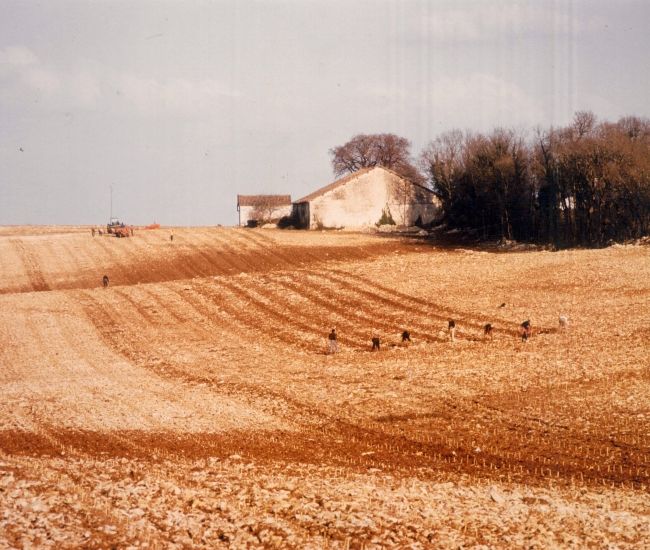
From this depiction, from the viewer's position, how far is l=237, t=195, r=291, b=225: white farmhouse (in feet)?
306

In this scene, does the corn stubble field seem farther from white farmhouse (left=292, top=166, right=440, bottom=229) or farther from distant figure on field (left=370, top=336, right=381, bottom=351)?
white farmhouse (left=292, top=166, right=440, bottom=229)

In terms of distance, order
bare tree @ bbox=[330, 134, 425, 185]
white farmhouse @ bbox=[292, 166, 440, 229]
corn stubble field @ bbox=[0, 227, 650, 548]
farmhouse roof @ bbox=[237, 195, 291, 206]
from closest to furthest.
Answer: corn stubble field @ bbox=[0, 227, 650, 548] → white farmhouse @ bbox=[292, 166, 440, 229] → farmhouse roof @ bbox=[237, 195, 291, 206] → bare tree @ bbox=[330, 134, 425, 185]

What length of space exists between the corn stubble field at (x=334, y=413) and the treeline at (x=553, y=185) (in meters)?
10.1

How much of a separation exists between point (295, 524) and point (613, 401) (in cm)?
1056

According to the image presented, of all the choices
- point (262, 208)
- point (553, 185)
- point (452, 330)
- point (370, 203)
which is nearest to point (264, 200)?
point (262, 208)

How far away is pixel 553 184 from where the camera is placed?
190ft

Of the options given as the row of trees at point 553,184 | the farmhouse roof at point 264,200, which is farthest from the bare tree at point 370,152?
the row of trees at point 553,184

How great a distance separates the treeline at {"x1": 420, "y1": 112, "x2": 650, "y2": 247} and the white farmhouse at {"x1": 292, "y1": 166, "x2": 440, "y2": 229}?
2812mm

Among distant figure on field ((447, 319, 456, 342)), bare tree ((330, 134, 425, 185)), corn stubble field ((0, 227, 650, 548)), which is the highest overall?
bare tree ((330, 134, 425, 185))

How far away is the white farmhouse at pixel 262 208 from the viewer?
9338cm

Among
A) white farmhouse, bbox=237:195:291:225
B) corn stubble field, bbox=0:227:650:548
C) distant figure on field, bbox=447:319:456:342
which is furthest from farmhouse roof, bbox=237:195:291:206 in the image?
distant figure on field, bbox=447:319:456:342

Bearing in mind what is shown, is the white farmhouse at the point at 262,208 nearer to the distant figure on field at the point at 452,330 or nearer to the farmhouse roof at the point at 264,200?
the farmhouse roof at the point at 264,200

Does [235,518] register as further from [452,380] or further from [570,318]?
[570,318]

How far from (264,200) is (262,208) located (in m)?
1.99
